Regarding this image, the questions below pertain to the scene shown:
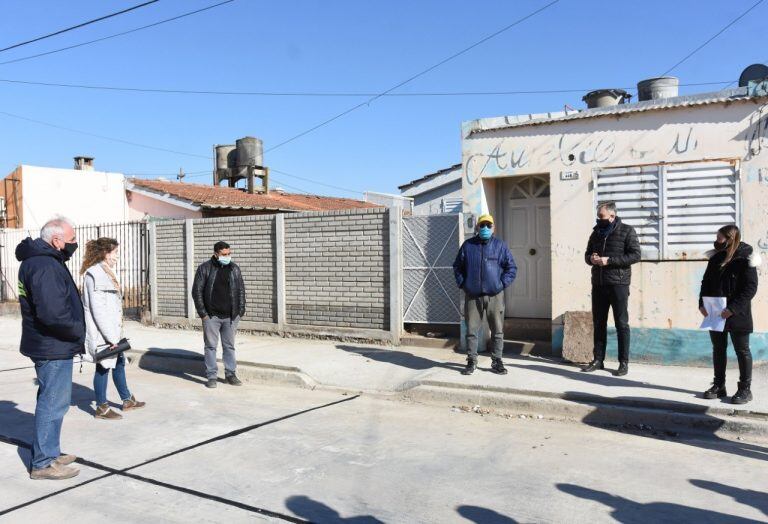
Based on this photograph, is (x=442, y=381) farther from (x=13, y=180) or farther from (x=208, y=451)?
(x=13, y=180)

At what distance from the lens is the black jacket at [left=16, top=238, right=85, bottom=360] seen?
462cm

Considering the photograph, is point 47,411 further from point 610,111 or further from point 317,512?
point 610,111

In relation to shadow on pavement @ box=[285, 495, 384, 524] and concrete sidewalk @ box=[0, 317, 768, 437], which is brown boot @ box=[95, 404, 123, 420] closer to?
concrete sidewalk @ box=[0, 317, 768, 437]

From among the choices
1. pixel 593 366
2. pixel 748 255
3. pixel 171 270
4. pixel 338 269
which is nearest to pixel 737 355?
pixel 748 255

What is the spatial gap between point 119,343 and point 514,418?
404cm

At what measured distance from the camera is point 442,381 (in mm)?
7473

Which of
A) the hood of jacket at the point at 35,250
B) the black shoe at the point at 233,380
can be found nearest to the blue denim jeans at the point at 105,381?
the black shoe at the point at 233,380

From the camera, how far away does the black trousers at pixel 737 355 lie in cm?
607

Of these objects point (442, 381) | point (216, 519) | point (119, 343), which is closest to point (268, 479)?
point (216, 519)

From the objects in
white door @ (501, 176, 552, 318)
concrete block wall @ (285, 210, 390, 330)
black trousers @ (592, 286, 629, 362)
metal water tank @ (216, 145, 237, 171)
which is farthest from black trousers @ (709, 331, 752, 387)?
metal water tank @ (216, 145, 237, 171)

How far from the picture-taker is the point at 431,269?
33.0ft

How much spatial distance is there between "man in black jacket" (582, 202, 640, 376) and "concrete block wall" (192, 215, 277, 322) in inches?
239

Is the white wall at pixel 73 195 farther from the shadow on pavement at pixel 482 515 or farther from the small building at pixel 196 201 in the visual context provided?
the shadow on pavement at pixel 482 515

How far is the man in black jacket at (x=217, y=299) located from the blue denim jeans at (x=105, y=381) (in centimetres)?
131
